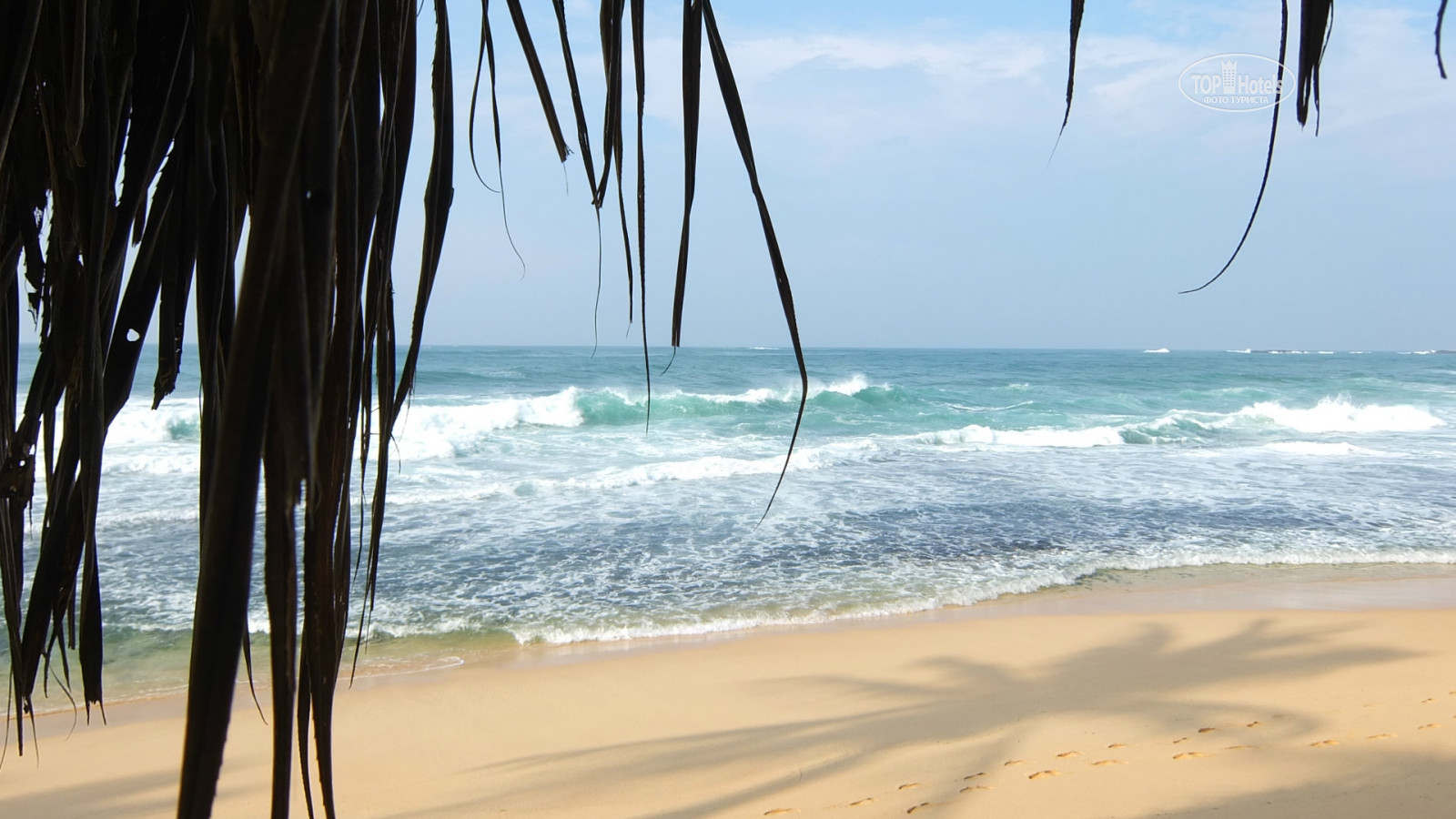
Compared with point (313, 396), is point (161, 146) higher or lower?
higher

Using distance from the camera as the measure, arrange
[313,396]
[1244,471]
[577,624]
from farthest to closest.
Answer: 1. [1244,471]
2. [577,624]
3. [313,396]

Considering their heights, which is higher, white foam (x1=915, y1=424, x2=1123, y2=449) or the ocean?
white foam (x1=915, y1=424, x2=1123, y2=449)

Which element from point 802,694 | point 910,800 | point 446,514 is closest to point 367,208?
point 910,800

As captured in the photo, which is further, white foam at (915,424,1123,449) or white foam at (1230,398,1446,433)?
white foam at (1230,398,1446,433)

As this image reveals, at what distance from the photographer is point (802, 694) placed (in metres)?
3.79

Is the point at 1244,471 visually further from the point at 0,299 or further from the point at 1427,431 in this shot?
the point at 0,299

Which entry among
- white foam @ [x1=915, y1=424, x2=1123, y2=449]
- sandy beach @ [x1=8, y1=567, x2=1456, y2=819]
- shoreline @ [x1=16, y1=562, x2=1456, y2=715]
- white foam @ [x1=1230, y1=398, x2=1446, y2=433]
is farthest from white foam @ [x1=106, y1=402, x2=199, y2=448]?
white foam @ [x1=1230, y1=398, x2=1446, y2=433]

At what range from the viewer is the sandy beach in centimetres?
267

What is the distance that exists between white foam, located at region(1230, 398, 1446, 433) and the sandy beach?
14.0 m

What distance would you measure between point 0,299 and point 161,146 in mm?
164

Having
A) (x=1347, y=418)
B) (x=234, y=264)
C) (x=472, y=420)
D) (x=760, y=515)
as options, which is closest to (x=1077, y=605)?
(x=760, y=515)

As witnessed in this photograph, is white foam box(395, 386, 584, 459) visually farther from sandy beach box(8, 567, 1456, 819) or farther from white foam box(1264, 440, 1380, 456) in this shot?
white foam box(1264, 440, 1380, 456)

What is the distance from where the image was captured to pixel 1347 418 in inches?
730

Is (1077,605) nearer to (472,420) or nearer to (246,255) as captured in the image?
(246,255)
